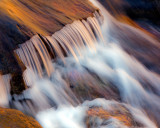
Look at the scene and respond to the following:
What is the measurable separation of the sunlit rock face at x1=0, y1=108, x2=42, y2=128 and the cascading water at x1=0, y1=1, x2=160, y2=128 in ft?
2.19

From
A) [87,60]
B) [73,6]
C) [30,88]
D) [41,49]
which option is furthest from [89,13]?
[30,88]

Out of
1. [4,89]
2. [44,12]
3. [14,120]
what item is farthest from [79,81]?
[14,120]

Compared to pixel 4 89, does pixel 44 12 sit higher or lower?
higher

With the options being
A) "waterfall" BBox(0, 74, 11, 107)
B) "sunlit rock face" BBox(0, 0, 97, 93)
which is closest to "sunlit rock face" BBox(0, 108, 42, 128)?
"waterfall" BBox(0, 74, 11, 107)

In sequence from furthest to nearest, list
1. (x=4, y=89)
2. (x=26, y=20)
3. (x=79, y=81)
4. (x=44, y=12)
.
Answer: (x=44, y=12) < (x=79, y=81) < (x=26, y=20) < (x=4, y=89)

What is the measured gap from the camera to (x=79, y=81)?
14.9 feet

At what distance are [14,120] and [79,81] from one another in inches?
76.9

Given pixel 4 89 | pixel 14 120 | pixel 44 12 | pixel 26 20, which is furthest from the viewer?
pixel 44 12

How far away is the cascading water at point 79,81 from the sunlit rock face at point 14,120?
2.19ft

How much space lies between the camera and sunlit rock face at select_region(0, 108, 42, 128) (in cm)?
271

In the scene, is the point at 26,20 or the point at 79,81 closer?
the point at 26,20

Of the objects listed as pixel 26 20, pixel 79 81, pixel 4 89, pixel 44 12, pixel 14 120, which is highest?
pixel 44 12

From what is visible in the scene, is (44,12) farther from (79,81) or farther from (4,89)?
(4,89)

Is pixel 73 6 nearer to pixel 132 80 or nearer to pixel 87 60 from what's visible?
pixel 87 60
